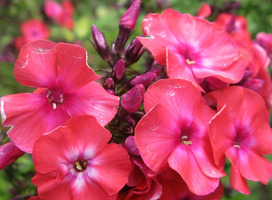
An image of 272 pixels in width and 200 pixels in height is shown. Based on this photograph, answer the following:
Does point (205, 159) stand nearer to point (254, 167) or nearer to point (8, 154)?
point (254, 167)

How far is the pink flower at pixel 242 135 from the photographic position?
3.30 feet

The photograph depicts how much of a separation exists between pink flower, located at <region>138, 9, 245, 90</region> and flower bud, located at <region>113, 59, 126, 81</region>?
0.33 ft

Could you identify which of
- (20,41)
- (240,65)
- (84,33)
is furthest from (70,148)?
(20,41)

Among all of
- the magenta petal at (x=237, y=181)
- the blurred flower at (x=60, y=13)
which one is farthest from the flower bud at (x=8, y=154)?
the blurred flower at (x=60, y=13)

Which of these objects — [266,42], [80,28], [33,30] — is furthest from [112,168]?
[33,30]

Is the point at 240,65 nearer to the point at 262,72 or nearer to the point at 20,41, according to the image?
the point at 262,72

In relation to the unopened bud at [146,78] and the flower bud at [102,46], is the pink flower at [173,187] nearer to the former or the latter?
the unopened bud at [146,78]

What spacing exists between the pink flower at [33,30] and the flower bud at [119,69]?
7.53ft

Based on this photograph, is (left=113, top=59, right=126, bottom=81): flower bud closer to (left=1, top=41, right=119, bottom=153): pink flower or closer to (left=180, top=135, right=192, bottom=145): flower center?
(left=1, top=41, right=119, bottom=153): pink flower

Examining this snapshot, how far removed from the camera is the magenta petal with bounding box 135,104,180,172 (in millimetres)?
918

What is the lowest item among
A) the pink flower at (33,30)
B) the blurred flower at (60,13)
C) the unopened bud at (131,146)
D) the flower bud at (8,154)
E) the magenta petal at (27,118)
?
the pink flower at (33,30)

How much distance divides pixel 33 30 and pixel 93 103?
8.41 feet

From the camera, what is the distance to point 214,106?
1185 millimetres

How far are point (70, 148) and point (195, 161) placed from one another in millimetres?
388
